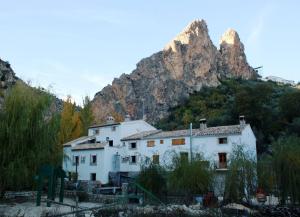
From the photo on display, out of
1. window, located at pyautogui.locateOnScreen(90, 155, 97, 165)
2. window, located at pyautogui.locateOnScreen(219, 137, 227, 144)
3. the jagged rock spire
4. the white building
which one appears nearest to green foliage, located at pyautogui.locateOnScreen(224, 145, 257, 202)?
the white building

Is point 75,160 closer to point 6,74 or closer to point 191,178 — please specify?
point 6,74

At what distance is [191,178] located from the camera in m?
23.6

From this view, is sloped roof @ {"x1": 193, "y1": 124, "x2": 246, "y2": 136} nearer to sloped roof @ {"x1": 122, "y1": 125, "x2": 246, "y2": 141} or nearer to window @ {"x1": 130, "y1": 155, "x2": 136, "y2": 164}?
sloped roof @ {"x1": 122, "y1": 125, "x2": 246, "y2": 141}

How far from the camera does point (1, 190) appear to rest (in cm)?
2189

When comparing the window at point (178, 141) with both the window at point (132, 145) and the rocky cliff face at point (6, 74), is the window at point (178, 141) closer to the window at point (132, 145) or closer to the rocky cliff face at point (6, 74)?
the window at point (132, 145)

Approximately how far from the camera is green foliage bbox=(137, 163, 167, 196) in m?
25.1

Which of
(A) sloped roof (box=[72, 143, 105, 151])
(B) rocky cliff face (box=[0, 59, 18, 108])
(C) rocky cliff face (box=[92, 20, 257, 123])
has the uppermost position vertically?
(C) rocky cliff face (box=[92, 20, 257, 123])

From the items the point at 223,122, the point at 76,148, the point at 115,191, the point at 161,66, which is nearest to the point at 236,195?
the point at 115,191

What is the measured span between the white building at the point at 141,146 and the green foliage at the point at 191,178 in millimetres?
8334

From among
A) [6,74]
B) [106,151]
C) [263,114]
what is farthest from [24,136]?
[263,114]

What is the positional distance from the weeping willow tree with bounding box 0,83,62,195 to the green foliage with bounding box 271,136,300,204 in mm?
13325

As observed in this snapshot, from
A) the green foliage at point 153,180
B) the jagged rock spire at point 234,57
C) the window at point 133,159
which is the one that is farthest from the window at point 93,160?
the jagged rock spire at point 234,57

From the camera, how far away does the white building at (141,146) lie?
3453 cm

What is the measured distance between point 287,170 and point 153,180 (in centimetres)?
869
